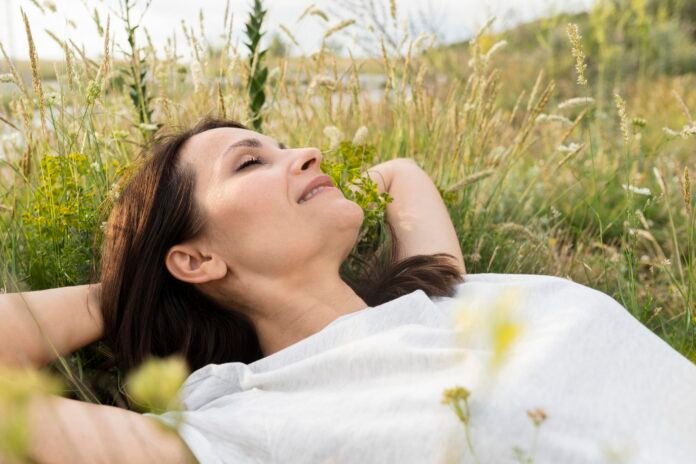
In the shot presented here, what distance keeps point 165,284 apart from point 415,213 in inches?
33.1

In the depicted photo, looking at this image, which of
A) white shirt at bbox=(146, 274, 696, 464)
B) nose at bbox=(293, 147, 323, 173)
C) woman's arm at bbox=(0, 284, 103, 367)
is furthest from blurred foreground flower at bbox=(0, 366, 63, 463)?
nose at bbox=(293, 147, 323, 173)

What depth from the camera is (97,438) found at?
65.6 inches

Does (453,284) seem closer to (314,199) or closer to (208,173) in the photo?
(314,199)

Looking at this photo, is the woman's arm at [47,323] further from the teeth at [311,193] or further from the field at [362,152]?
the teeth at [311,193]

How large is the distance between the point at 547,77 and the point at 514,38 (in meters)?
3.02

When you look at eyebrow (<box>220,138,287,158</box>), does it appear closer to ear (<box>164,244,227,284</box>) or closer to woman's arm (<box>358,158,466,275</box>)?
ear (<box>164,244,227,284</box>)

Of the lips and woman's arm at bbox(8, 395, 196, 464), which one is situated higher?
the lips

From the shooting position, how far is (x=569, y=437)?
5.25 feet

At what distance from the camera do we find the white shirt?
1603mm

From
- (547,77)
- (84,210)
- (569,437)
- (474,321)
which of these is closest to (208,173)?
(84,210)

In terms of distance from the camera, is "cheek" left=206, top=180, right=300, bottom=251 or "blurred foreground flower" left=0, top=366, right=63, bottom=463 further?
"cheek" left=206, top=180, right=300, bottom=251

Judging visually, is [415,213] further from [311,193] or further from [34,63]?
[34,63]

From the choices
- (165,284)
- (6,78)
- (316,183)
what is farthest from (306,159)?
(6,78)

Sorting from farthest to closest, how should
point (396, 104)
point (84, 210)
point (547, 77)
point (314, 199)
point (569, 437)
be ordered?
point (547, 77) → point (396, 104) → point (84, 210) → point (314, 199) → point (569, 437)
